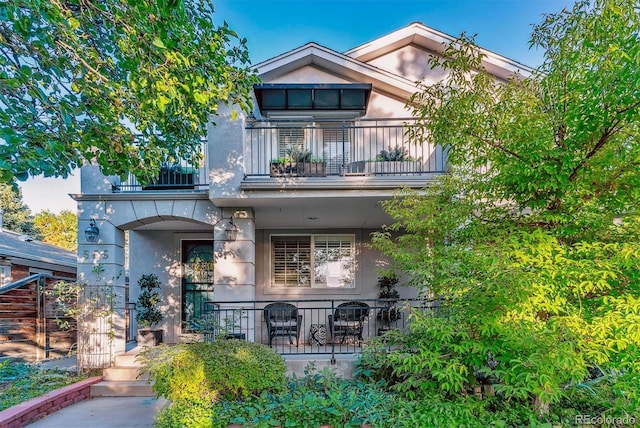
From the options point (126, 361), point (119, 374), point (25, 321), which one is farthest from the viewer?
point (25, 321)

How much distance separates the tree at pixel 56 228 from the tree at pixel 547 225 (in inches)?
1164

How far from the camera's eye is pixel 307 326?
836 cm

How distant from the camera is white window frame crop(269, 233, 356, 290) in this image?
8.65 m

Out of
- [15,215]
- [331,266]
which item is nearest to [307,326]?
[331,266]

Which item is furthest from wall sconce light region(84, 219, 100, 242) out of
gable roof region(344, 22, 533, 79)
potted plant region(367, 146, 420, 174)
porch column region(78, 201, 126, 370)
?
gable roof region(344, 22, 533, 79)

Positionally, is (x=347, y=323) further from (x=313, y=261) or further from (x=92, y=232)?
(x=92, y=232)

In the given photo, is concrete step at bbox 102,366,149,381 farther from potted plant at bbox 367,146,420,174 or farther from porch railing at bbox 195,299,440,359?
potted plant at bbox 367,146,420,174

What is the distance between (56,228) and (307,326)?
89.8ft

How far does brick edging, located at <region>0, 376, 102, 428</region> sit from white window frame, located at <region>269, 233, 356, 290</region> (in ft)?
13.6

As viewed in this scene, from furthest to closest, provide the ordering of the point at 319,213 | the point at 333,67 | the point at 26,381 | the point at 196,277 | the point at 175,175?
the point at 196,277 < the point at 333,67 < the point at 319,213 < the point at 175,175 < the point at 26,381

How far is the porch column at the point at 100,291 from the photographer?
6.48m

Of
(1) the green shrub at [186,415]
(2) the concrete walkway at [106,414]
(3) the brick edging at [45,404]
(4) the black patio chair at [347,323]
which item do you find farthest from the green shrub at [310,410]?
(4) the black patio chair at [347,323]

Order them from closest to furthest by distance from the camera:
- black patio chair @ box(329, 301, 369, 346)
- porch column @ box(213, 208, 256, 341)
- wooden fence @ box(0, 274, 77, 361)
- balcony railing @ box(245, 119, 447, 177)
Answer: porch column @ box(213, 208, 256, 341)
balcony railing @ box(245, 119, 447, 177)
black patio chair @ box(329, 301, 369, 346)
wooden fence @ box(0, 274, 77, 361)

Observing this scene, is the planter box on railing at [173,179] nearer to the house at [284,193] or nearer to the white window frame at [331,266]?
the house at [284,193]
